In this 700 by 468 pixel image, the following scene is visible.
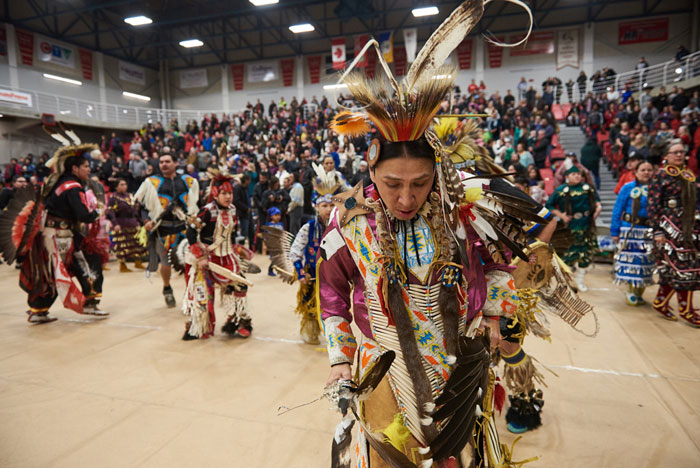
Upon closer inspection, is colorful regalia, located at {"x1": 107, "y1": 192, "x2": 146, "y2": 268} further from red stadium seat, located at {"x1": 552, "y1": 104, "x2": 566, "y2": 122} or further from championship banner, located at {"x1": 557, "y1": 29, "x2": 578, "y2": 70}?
championship banner, located at {"x1": 557, "y1": 29, "x2": 578, "y2": 70}

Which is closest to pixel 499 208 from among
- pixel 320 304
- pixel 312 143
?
pixel 320 304

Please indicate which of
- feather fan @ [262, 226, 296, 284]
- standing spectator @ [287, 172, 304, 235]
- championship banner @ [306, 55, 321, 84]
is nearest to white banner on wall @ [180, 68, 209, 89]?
→ championship banner @ [306, 55, 321, 84]

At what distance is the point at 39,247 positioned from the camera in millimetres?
4660

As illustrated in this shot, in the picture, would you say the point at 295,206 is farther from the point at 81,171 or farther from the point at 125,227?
the point at 81,171

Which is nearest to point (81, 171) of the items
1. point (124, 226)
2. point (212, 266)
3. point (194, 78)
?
point (212, 266)

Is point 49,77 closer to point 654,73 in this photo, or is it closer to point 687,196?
point 687,196

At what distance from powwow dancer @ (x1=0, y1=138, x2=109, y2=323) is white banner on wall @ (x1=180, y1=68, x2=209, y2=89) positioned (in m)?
23.7

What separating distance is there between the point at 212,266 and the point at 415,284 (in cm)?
311

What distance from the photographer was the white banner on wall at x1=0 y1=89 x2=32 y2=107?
51.1 ft

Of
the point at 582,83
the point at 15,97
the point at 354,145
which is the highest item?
the point at 582,83

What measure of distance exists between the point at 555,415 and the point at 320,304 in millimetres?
2216

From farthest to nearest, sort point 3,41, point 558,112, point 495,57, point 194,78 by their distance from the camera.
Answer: point 194,78 → point 495,57 → point 3,41 → point 558,112

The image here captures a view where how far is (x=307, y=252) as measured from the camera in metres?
4.04

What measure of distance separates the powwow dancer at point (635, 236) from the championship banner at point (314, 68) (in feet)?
70.0
